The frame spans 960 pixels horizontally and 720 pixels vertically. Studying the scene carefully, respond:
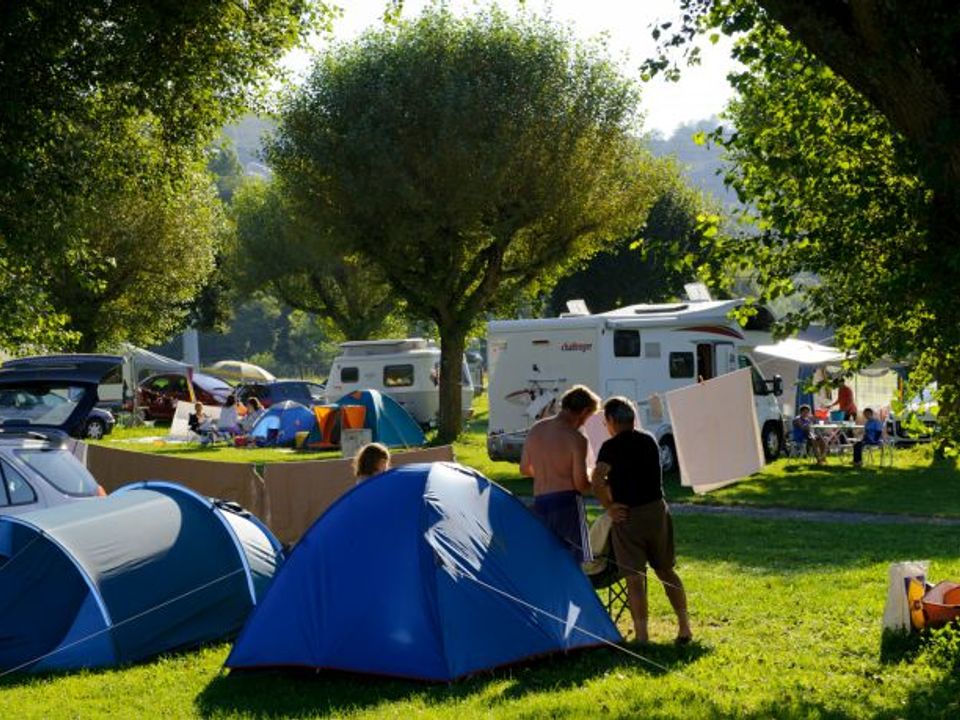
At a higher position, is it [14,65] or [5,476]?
[14,65]

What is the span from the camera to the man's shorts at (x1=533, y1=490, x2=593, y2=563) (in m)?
8.82

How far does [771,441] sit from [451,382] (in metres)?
8.83

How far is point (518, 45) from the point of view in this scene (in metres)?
Result: 28.5

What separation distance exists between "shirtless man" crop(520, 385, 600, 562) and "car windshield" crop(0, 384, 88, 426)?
799cm

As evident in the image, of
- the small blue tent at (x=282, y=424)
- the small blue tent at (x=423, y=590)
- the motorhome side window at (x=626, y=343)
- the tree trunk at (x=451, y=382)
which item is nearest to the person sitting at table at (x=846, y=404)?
the motorhome side window at (x=626, y=343)

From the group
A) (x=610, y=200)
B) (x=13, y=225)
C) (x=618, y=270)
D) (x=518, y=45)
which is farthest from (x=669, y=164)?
(x=13, y=225)

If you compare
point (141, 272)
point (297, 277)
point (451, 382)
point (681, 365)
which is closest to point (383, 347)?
point (451, 382)

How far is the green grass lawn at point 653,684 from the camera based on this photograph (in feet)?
23.0

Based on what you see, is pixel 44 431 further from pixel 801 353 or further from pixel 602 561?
pixel 801 353

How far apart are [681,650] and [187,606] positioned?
3.34 meters

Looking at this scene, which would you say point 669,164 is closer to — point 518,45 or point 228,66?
point 518,45

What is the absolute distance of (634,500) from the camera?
27.3ft

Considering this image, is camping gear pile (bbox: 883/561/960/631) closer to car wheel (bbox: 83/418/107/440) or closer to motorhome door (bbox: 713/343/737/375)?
motorhome door (bbox: 713/343/737/375)

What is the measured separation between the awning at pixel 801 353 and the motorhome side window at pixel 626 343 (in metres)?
3.83
